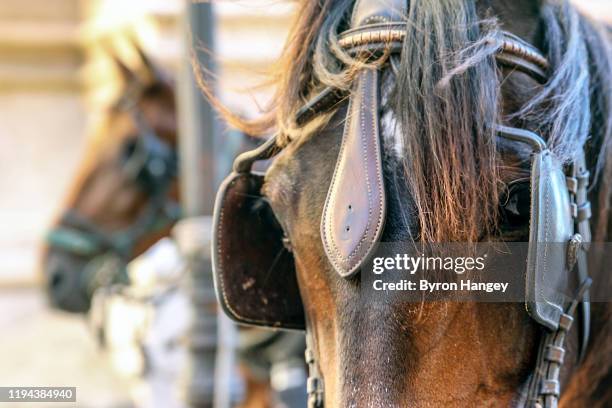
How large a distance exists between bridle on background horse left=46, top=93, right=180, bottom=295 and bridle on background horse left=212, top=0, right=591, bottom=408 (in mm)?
2018

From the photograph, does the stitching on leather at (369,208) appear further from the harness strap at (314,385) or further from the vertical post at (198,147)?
Answer: the vertical post at (198,147)

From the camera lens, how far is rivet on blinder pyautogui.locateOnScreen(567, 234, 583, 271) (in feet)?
3.12

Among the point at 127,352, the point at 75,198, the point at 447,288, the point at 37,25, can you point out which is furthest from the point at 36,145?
the point at 447,288

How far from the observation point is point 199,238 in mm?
2172

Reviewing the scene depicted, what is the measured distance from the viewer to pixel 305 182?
0.99 metres

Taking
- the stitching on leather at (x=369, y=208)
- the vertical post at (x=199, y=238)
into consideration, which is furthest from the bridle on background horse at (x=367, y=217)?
the vertical post at (x=199, y=238)

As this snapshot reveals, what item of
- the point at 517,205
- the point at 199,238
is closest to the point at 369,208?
the point at 517,205

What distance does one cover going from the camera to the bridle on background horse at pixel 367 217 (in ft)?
2.93

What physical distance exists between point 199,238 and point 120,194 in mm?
1137

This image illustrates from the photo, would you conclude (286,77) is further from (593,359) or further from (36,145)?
(36,145)

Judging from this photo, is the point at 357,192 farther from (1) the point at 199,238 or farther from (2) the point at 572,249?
(1) the point at 199,238

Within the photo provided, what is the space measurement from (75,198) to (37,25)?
Result: 2.75 m

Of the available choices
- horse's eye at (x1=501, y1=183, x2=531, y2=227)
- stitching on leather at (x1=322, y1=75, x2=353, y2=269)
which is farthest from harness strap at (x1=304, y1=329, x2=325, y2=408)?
horse's eye at (x1=501, y1=183, x2=531, y2=227)

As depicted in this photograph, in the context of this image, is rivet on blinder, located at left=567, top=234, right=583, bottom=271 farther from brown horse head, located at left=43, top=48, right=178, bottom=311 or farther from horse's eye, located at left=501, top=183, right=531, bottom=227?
brown horse head, located at left=43, top=48, right=178, bottom=311
